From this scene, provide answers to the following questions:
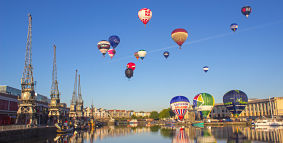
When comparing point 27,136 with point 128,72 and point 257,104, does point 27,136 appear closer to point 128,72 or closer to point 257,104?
point 128,72

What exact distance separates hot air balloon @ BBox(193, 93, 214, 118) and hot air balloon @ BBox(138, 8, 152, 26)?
54948 mm

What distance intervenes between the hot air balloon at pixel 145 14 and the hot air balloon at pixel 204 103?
54948 mm

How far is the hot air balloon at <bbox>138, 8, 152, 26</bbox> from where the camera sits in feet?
205

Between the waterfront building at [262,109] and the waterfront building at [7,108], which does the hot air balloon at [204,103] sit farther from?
the waterfront building at [7,108]

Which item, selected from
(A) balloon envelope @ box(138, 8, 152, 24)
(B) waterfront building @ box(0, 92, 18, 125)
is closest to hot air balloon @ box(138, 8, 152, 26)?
(A) balloon envelope @ box(138, 8, 152, 24)

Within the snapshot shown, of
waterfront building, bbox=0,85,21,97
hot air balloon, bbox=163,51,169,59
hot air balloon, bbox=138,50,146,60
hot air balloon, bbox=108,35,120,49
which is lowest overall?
waterfront building, bbox=0,85,21,97

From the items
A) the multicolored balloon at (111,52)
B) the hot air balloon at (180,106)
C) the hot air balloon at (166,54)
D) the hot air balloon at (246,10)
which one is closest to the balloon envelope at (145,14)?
the multicolored balloon at (111,52)

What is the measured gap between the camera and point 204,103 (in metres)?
106

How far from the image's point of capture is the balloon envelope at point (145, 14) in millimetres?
62403

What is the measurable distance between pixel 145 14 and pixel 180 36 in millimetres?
11191

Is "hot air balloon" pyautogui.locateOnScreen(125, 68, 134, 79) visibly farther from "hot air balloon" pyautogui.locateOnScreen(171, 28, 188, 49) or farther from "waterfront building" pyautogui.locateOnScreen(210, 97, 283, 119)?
"waterfront building" pyautogui.locateOnScreen(210, 97, 283, 119)

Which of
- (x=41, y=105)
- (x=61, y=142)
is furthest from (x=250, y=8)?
(x=41, y=105)

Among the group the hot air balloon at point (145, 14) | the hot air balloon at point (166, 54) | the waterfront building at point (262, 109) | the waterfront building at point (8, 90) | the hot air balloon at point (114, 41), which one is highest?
the hot air balloon at point (145, 14)

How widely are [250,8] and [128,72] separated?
4116 centimetres
